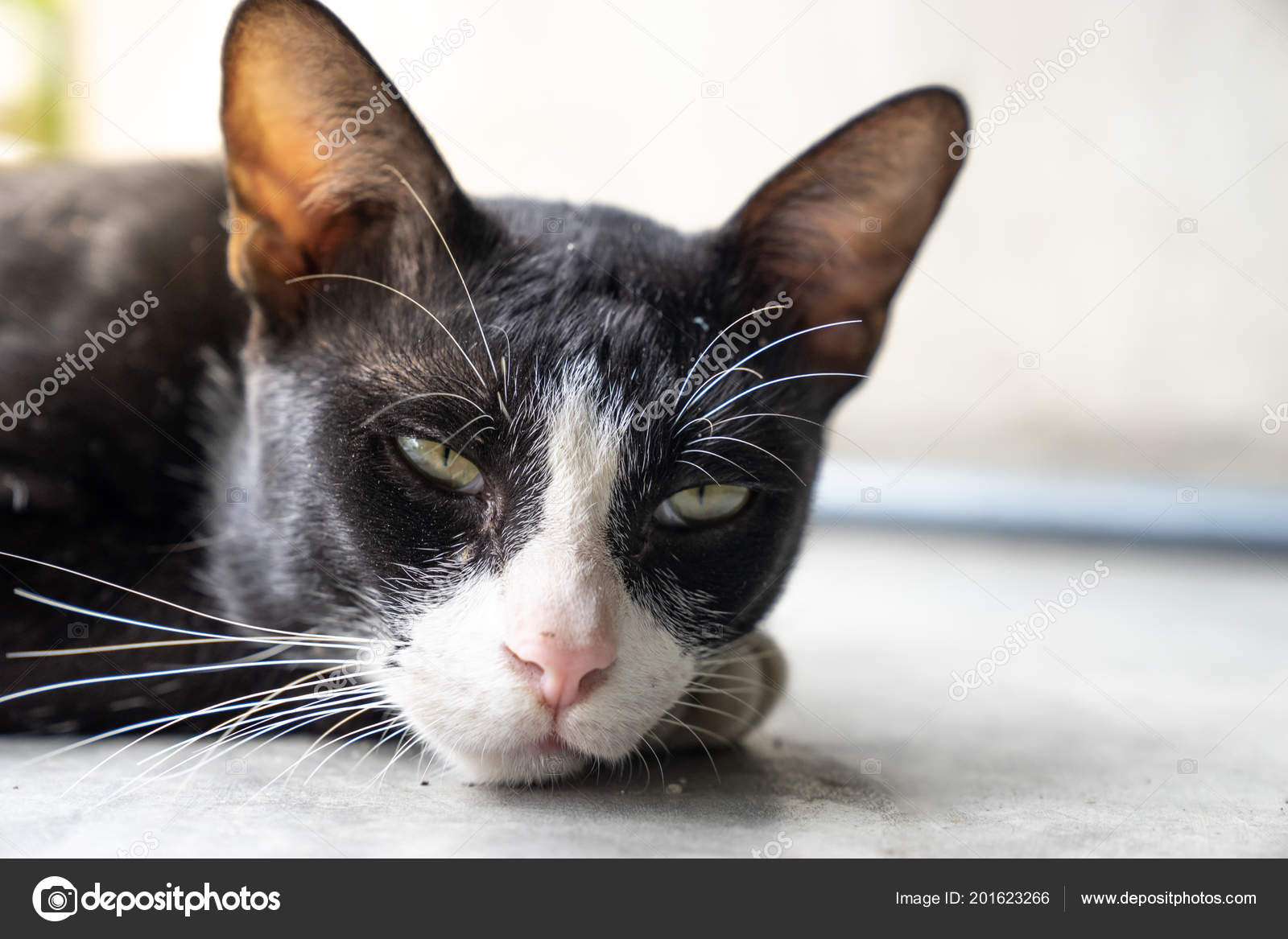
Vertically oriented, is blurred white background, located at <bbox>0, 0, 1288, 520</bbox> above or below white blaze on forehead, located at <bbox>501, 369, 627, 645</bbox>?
above

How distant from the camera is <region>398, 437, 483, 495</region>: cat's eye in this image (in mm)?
1254

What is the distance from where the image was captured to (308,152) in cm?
139

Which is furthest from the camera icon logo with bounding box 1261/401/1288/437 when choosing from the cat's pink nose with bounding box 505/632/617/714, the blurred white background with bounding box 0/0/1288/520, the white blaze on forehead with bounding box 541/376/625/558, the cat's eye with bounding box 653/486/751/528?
the cat's pink nose with bounding box 505/632/617/714

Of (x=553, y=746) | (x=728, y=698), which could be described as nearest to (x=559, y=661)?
(x=553, y=746)

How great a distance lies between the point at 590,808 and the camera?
119cm

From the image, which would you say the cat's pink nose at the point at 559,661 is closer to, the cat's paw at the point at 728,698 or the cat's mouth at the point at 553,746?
the cat's mouth at the point at 553,746

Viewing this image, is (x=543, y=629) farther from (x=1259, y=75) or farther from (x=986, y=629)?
(x=1259, y=75)

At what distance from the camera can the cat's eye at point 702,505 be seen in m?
1.31

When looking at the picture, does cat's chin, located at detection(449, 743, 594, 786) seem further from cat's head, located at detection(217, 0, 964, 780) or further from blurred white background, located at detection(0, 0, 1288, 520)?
blurred white background, located at detection(0, 0, 1288, 520)
